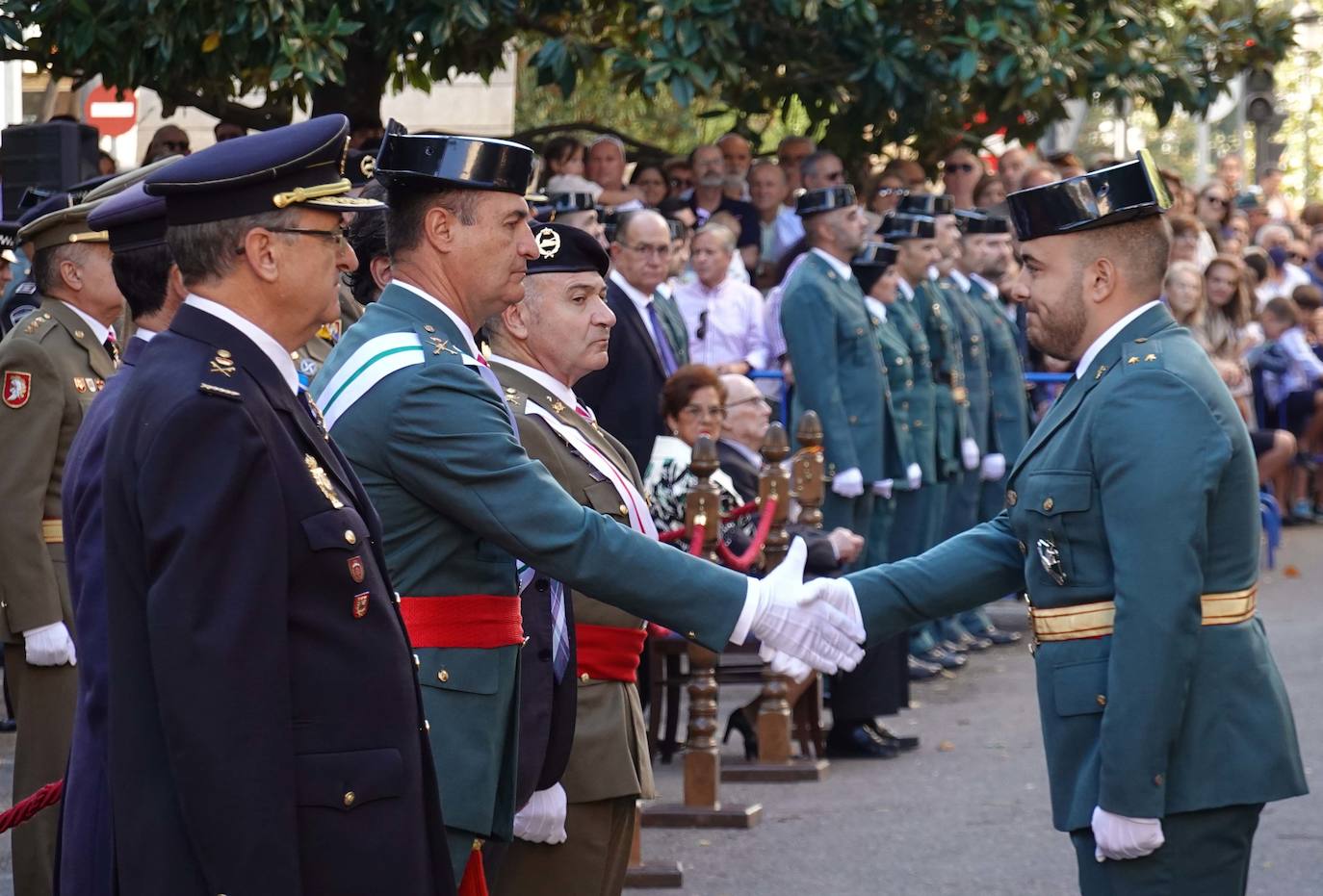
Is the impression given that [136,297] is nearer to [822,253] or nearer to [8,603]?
[8,603]

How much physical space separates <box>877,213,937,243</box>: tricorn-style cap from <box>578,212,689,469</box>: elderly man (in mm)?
1937

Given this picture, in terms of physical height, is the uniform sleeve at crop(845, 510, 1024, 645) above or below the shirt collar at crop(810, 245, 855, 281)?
above

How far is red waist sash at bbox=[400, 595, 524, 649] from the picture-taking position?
3785 mm

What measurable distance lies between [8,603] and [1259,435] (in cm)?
1138

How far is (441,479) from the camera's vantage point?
3.69m

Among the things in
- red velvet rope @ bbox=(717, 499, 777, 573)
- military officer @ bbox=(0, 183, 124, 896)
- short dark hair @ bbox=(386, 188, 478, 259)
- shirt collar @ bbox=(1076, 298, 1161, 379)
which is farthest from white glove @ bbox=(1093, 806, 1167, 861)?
red velvet rope @ bbox=(717, 499, 777, 573)

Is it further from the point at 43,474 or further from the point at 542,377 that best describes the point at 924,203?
the point at 542,377

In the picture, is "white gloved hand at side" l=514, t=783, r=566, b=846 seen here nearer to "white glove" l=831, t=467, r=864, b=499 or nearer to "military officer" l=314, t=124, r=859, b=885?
"military officer" l=314, t=124, r=859, b=885

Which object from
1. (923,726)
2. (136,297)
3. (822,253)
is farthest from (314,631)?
(822,253)

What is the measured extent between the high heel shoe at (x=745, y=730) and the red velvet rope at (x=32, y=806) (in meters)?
4.42

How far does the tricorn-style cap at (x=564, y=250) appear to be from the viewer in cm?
471

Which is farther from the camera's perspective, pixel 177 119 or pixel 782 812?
pixel 177 119

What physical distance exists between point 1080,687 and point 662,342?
5717 mm

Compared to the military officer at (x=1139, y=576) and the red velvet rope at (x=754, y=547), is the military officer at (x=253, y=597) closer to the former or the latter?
the military officer at (x=1139, y=576)
